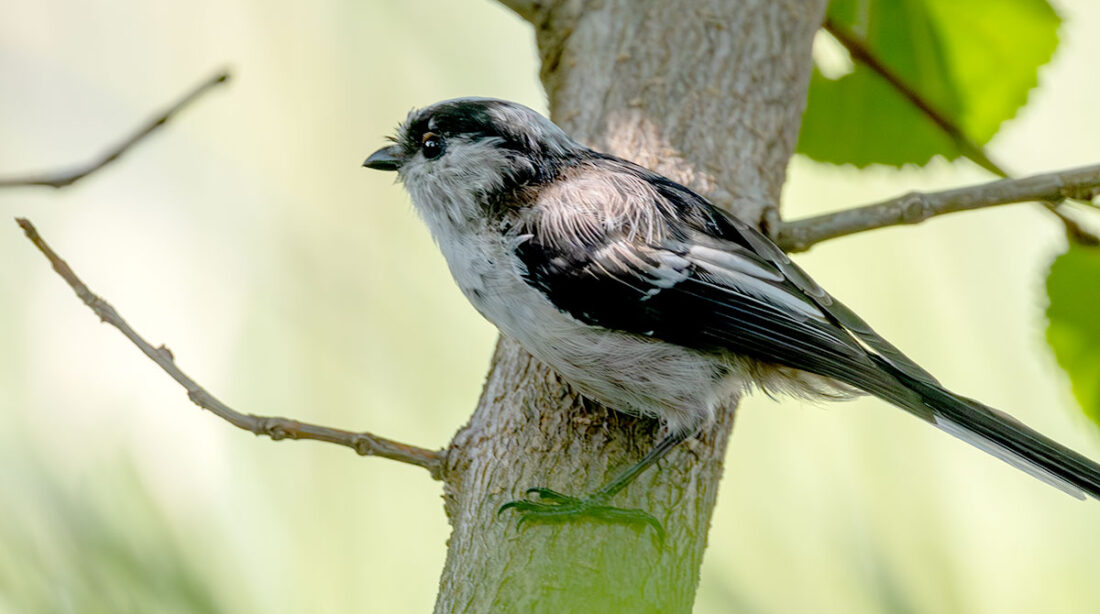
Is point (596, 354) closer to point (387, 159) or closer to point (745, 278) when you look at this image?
point (745, 278)

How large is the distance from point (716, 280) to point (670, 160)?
0.39m

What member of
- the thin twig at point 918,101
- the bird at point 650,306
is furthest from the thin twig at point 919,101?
the bird at point 650,306

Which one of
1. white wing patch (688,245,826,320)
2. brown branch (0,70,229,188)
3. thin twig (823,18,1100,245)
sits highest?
thin twig (823,18,1100,245)

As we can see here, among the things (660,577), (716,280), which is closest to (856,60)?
(716,280)

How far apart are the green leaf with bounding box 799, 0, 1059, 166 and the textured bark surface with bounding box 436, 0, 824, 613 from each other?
0.39 m

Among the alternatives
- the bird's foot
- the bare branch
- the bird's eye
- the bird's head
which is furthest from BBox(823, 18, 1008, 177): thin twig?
the bird's foot

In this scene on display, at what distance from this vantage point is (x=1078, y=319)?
188 centimetres

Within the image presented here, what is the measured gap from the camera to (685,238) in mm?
1585

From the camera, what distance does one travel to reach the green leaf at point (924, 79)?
2.18m

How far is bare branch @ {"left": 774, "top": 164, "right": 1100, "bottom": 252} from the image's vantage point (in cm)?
163

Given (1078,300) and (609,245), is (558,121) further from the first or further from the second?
(1078,300)

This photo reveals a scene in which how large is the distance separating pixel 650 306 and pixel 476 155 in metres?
0.44

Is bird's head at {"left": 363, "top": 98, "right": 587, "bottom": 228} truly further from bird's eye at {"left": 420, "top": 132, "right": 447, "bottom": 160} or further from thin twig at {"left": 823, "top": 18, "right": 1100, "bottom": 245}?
thin twig at {"left": 823, "top": 18, "right": 1100, "bottom": 245}

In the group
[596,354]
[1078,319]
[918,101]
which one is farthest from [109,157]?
[1078,319]
